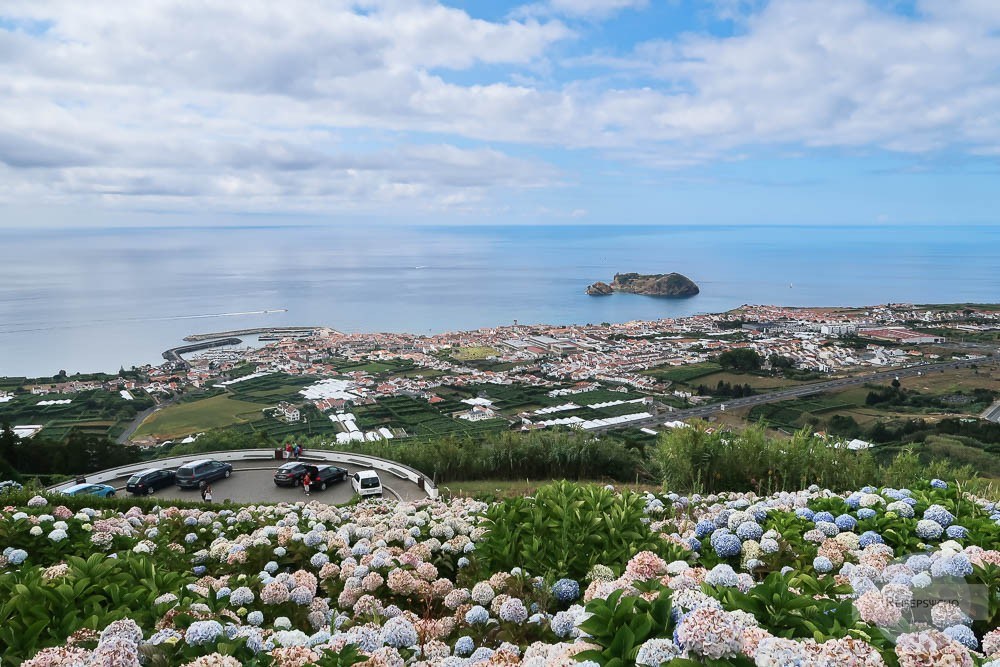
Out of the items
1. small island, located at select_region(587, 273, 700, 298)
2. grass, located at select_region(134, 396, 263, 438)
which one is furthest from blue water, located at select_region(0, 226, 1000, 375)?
grass, located at select_region(134, 396, 263, 438)

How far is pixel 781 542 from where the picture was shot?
13.8ft

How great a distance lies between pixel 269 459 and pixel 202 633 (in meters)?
14.8

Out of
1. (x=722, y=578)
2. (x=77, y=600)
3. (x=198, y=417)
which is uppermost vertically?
(x=722, y=578)

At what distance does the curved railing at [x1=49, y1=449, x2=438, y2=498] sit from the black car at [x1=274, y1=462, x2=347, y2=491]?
146 cm

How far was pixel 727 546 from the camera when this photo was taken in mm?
4129

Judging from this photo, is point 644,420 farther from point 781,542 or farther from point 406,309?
point 406,309

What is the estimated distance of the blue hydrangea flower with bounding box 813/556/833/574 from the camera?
3639 millimetres

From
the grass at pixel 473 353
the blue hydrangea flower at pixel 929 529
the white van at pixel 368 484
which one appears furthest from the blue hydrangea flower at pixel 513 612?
the grass at pixel 473 353

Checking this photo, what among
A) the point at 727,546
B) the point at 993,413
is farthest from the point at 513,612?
the point at 993,413

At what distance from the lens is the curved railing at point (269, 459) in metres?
13.9

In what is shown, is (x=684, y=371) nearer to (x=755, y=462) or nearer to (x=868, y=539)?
(x=755, y=462)

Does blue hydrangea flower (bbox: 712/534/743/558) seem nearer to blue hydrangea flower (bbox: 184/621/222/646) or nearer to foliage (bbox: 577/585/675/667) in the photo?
foliage (bbox: 577/585/675/667)

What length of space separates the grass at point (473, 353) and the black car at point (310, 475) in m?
37.7

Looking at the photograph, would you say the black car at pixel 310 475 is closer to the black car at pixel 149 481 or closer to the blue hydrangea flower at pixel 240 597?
the black car at pixel 149 481
